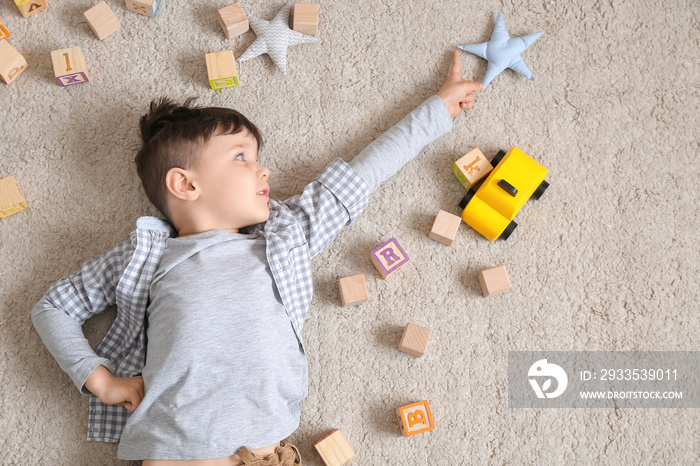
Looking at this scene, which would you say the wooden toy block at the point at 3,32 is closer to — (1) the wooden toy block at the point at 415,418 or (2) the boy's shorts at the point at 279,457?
(2) the boy's shorts at the point at 279,457

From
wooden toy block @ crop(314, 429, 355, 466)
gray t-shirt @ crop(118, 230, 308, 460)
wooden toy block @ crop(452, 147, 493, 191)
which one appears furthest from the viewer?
wooden toy block @ crop(452, 147, 493, 191)

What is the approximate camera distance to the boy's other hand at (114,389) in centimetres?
97

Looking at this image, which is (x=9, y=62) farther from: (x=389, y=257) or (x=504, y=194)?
(x=504, y=194)

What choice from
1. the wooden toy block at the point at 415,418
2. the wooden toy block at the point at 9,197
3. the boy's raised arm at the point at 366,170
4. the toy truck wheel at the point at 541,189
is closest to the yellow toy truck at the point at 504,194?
the toy truck wheel at the point at 541,189

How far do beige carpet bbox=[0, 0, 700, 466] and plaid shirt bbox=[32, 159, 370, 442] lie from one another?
8 cm

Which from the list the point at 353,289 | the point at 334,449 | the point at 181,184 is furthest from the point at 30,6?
the point at 334,449

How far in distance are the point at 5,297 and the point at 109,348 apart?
25 centimetres

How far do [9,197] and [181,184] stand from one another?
0.40 metres

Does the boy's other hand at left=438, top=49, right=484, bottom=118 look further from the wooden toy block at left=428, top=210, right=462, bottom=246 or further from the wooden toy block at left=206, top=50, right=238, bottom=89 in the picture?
the wooden toy block at left=206, top=50, right=238, bottom=89

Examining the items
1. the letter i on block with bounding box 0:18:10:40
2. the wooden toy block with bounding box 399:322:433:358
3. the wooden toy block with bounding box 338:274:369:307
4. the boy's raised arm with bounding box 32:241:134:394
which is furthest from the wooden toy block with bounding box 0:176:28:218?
the wooden toy block with bounding box 399:322:433:358

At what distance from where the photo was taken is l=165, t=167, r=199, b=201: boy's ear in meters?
1.00

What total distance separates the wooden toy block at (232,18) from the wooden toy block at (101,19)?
24 centimetres

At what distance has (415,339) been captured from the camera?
1101 mm

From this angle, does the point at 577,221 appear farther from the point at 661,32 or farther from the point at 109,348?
the point at 109,348
